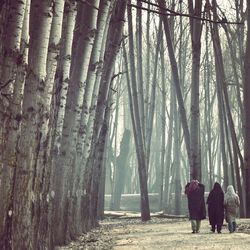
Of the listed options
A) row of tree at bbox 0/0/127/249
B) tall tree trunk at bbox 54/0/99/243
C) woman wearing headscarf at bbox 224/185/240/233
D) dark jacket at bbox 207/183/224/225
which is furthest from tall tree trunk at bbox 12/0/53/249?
dark jacket at bbox 207/183/224/225

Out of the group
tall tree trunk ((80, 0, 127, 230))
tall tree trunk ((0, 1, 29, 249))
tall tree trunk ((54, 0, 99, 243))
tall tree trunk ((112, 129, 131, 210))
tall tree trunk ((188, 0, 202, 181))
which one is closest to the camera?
tall tree trunk ((0, 1, 29, 249))

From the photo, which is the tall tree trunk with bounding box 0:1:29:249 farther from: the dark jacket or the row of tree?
the dark jacket

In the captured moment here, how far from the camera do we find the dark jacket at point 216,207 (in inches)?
621

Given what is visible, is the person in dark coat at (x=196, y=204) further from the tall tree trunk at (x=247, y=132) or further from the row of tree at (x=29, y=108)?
the row of tree at (x=29, y=108)

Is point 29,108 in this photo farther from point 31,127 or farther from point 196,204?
point 196,204

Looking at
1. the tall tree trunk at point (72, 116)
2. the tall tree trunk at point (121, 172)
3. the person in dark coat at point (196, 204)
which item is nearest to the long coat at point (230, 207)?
the person in dark coat at point (196, 204)

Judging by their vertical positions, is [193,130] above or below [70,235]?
above

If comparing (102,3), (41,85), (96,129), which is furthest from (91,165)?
(41,85)

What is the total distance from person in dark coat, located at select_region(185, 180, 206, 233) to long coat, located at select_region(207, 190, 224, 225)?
24 cm

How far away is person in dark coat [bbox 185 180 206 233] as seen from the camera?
1557cm

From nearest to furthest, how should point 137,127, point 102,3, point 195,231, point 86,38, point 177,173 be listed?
1. point 86,38
2. point 102,3
3. point 195,231
4. point 137,127
5. point 177,173

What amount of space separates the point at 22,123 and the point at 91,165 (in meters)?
9.21

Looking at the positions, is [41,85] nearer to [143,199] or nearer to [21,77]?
[21,77]

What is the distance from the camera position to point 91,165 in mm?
16312
